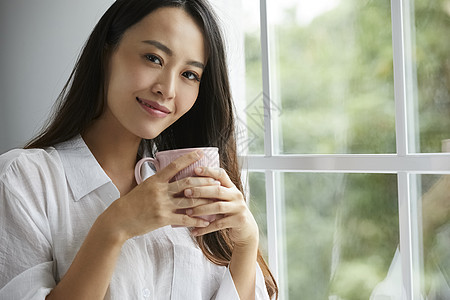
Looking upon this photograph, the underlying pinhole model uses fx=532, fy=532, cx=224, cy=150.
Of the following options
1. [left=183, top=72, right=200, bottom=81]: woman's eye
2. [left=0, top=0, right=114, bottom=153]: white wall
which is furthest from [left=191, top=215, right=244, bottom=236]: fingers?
[left=0, top=0, right=114, bottom=153]: white wall

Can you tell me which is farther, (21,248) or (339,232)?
(339,232)

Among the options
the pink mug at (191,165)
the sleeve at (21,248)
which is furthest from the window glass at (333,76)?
the sleeve at (21,248)

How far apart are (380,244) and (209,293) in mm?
456

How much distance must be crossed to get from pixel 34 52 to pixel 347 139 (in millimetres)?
1081

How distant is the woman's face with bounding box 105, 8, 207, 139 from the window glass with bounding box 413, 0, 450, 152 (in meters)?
0.53

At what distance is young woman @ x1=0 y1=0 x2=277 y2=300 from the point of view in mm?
933

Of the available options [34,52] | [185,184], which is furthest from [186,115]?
[34,52]

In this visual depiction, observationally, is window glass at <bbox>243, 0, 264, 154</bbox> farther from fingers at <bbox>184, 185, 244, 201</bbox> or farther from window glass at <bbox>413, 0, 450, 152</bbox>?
fingers at <bbox>184, 185, 244, 201</bbox>

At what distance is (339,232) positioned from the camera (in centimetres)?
143

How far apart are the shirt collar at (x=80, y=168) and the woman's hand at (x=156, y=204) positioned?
0.60 ft

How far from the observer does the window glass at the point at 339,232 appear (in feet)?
4.41

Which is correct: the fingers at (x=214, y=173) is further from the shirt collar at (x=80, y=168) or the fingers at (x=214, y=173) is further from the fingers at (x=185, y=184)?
the shirt collar at (x=80, y=168)

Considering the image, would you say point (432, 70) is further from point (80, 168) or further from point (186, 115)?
point (80, 168)

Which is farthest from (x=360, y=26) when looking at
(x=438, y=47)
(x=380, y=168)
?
(x=380, y=168)
